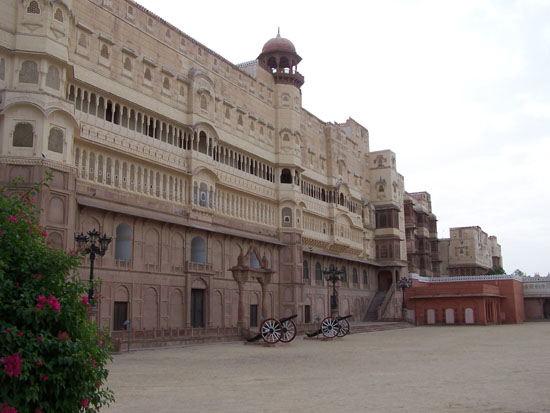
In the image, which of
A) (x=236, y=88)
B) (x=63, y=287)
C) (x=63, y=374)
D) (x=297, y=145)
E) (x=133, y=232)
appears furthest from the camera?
(x=297, y=145)

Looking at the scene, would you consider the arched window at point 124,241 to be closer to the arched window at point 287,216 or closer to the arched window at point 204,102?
the arched window at point 204,102

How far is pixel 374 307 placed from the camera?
2399 inches

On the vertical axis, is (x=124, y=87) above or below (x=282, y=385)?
above

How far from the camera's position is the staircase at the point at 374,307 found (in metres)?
59.7

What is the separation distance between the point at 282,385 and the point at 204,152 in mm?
25737

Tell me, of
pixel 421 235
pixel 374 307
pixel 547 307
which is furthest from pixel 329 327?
pixel 421 235

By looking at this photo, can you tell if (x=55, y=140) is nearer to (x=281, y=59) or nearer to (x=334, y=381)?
(x=334, y=381)

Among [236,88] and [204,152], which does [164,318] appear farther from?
[236,88]

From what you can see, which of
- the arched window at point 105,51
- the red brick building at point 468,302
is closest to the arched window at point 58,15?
the arched window at point 105,51

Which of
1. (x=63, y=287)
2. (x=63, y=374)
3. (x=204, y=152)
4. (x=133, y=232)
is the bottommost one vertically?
(x=63, y=374)

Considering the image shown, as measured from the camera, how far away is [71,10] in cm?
2884

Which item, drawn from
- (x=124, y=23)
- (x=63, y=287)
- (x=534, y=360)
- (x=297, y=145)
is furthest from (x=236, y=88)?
(x=63, y=287)

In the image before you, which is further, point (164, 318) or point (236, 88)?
point (236, 88)

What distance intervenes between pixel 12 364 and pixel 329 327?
27.5 m
